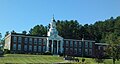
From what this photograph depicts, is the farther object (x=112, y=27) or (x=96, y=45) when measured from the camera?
(x=112, y=27)

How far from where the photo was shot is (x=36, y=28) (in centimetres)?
13012

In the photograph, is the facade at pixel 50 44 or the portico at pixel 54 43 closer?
the facade at pixel 50 44

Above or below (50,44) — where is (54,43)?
above

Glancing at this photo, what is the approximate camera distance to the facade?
3658 inches

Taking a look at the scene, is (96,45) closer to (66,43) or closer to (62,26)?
(66,43)

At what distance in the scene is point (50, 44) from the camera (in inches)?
3839

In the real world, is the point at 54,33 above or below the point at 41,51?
above

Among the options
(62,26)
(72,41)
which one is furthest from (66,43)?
(62,26)

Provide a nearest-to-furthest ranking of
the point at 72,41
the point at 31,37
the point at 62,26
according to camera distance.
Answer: the point at 31,37 < the point at 72,41 < the point at 62,26

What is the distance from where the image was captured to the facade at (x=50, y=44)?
92.9 meters

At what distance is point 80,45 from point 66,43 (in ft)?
18.0

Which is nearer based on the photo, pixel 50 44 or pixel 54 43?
pixel 50 44

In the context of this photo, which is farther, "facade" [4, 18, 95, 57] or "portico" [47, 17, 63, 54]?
"portico" [47, 17, 63, 54]

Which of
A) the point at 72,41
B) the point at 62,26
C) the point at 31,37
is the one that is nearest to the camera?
the point at 31,37
